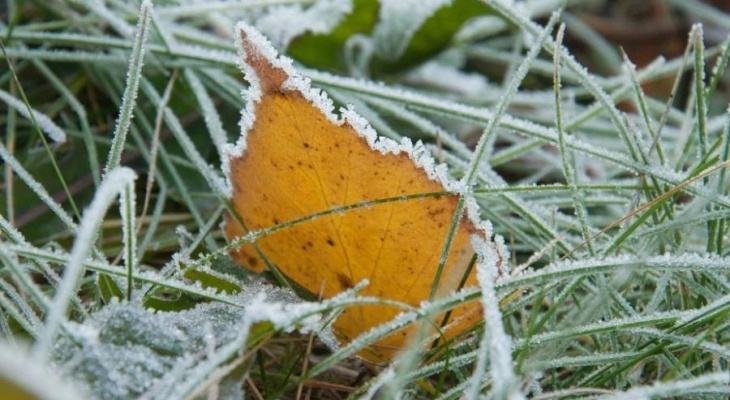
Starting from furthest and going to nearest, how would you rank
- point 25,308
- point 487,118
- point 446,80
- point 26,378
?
point 446,80 < point 487,118 < point 25,308 < point 26,378

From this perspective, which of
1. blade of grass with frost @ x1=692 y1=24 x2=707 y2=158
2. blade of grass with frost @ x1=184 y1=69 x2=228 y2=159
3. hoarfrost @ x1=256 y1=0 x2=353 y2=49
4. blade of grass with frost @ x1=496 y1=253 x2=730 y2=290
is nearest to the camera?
blade of grass with frost @ x1=496 y1=253 x2=730 y2=290

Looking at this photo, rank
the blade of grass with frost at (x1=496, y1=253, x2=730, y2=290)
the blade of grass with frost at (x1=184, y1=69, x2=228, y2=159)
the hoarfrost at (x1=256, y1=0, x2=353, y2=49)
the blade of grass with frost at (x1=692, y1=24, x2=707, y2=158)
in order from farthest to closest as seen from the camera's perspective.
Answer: the hoarfrost at (x1=256, y1=0, x2=353, y2=49)
the blade of grass with frost at (x1=184, y1=69, x2=228, y2=159)
the blade of grass with frost at (x1=692, y1=24, x2=707, y2=158)
the blade of grass with frost at (x1=496, y1=253, x2=730, y2=290)

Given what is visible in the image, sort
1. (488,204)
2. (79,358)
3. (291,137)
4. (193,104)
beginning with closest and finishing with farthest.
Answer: (79,358), (291,137), (488,204), (193,104)

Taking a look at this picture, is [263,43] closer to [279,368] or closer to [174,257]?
[174,257]

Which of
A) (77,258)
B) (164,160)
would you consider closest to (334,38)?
(164,160)

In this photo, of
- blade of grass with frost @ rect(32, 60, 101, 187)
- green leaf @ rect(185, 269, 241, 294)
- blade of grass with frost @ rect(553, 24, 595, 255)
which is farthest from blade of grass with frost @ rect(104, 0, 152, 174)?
blade of grass with frost @ rect(553, 24, 595, 255)

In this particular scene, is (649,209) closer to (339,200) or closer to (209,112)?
(339,200)

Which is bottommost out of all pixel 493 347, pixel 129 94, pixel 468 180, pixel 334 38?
pixel 493 347

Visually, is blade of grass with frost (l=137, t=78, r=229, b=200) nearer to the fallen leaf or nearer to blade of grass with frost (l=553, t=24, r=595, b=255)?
the fallen leaf

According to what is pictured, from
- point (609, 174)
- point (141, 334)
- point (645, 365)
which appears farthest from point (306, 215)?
point (609, 174)
